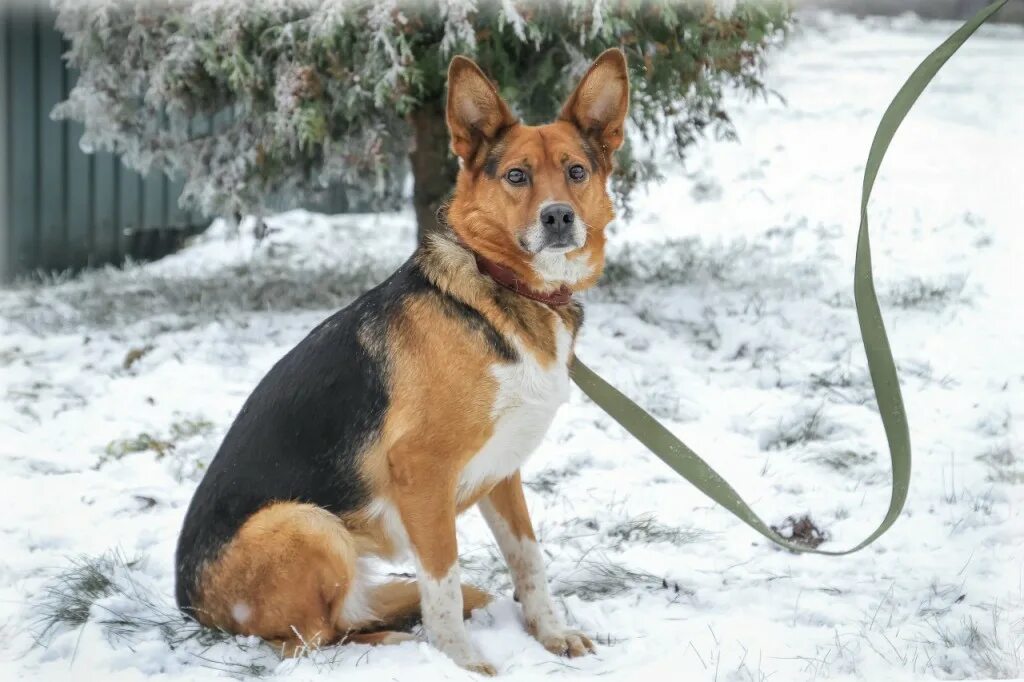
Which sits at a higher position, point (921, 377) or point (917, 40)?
point (917, 40)

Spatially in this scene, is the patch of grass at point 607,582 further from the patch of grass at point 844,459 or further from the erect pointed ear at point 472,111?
the erect pointed ear at point 472,111

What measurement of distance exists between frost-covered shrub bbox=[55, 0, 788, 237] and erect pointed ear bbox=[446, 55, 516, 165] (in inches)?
41.6

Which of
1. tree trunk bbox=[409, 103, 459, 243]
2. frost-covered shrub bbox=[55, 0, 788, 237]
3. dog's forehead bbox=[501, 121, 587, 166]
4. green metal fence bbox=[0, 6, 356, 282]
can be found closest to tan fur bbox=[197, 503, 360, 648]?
dog's forehead bbox=[501, 121, 587, 166]

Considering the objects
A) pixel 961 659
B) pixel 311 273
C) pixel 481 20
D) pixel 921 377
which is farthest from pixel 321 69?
pixel 961 659

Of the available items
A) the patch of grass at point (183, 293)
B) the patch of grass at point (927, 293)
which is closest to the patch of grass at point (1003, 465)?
the patch of grass at point (927, 293)

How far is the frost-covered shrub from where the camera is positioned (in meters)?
3.68

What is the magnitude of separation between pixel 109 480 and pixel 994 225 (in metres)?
3.59

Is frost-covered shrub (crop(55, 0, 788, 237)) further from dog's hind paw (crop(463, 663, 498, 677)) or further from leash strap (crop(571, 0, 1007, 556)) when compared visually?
dog's hind paw (crop(463, 663, 498, 677))

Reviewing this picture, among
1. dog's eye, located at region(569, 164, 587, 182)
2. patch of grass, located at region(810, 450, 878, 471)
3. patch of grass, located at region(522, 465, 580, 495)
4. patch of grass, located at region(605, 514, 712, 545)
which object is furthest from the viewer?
patch of grass, located at region(810, 450, 878, 471)

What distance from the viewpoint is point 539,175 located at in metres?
2.44

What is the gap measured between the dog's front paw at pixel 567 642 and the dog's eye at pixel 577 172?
47.0 inches

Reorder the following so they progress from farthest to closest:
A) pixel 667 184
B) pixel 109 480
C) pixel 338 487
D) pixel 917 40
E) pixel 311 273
Answer: pixel 667 184, pixel 311 273, pixel 917 40, pixel 109 480, pixel 338 487

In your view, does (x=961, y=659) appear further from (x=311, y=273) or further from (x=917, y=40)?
(x=311, y=273)

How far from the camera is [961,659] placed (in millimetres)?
2633
